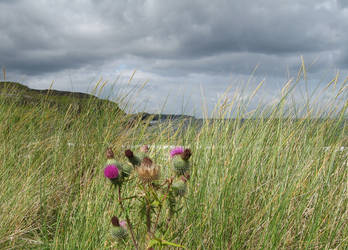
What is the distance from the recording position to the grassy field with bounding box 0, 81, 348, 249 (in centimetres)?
187

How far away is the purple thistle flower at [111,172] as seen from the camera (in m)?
1.39

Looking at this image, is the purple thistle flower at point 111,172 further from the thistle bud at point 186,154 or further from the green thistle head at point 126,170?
the thistle bud at point 186,154

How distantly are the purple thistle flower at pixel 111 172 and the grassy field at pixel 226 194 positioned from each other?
32 centimetres

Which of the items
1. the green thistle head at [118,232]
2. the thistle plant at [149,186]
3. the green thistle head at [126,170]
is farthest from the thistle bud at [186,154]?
the green thistle head at [118,232]

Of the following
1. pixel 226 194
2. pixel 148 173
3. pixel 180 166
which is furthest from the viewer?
pixel 226 194

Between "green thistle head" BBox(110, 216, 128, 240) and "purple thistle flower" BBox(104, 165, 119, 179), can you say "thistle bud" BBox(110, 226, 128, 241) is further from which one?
"purple thistle flower" BBox(104, 165, 119, 179)

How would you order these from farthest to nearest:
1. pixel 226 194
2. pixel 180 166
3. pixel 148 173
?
1. pixel 226 194
2. pixel 180 166
3. pixel 148 173

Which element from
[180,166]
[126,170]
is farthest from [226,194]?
[126,170]

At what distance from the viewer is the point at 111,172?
141 cm

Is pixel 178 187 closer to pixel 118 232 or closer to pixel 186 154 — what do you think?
pixel 186 154

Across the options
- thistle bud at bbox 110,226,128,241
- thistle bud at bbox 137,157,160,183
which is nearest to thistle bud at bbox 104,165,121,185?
thistle bud at bbox 137,157,160,183

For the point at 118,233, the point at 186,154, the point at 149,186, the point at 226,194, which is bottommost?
the point at 118,233

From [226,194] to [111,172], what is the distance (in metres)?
0.76

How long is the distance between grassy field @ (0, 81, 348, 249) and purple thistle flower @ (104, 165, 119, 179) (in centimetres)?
32
